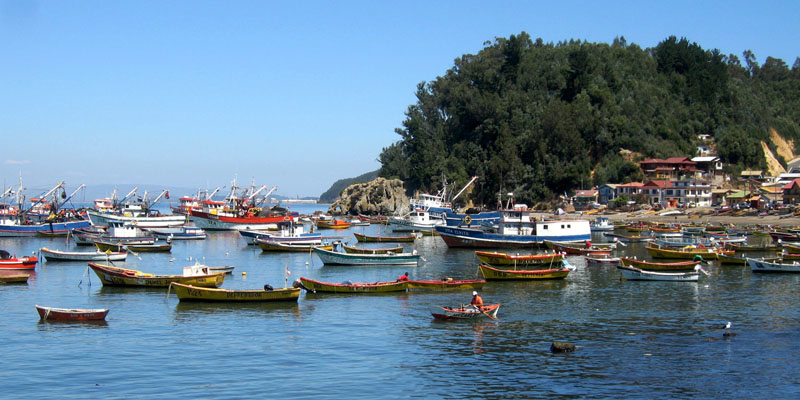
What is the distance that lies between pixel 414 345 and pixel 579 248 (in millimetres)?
41519

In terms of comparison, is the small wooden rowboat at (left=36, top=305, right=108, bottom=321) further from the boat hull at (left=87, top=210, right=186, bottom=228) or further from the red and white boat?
the boat hull at (left=87, top=210, right=186, bottom=228)

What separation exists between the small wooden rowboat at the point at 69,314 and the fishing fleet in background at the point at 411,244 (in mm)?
53

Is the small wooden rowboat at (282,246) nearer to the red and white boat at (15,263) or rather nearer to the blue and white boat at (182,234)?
the blue and white boat at (182,234)

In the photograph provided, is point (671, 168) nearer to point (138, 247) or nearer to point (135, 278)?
Result: point (138, 247)

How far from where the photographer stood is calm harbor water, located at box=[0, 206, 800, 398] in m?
27.8

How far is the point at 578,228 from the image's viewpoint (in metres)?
79.2

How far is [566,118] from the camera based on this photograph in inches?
5492

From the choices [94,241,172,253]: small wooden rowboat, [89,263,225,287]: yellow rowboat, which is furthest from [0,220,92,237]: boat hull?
[89,263,225,287]: yellow rowboat

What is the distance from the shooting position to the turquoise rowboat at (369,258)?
208 ft

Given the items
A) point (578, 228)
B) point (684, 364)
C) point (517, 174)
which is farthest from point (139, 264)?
point (517, 174)

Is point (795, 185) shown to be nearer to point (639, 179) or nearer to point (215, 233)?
point (639, 179)

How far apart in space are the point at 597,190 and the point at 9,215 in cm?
10115

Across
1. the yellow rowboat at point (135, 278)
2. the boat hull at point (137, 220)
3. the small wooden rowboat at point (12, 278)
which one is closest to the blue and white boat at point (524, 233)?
→ the yellow rowboat at point (135, 278)

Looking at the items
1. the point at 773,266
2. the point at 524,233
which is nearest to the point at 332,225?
the point at 524,233
